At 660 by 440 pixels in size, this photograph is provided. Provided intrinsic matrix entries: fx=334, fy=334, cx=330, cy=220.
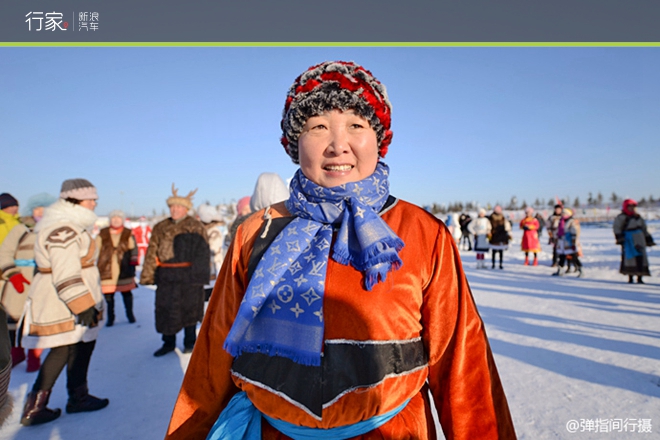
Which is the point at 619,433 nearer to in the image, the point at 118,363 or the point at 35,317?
the point at 35,317

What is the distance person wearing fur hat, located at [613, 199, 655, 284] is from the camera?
700cm

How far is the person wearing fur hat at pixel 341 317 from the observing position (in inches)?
40.6

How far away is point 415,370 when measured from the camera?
108 cm

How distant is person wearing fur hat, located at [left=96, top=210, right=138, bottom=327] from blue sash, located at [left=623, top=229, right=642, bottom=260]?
9690 millimetres

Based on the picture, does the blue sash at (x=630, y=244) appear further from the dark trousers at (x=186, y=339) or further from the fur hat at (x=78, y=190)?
the fur hat at (x=78, y=190)

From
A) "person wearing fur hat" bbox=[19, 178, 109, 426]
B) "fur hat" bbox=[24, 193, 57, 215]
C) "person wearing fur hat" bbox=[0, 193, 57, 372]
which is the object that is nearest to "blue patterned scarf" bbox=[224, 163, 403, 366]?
"person wearing fur hat" bbox=[19, 178, 109, 426]

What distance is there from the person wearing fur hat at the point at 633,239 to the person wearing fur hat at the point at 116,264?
9594 mm

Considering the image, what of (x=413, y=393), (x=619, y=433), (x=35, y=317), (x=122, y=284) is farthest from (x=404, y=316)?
(x=122, y=284)

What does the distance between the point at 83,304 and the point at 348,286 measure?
2.69m

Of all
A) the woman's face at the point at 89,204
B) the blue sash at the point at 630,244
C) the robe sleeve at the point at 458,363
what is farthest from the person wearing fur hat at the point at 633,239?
the woman's face at the point at 89,204

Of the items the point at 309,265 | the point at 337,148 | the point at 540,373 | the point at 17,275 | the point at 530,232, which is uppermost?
the point at 337,148

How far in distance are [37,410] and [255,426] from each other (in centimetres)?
280

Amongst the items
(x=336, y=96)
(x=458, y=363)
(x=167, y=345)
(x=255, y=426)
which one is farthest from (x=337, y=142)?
(x=167, y=345)

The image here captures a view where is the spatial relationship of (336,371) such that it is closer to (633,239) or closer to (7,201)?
(7,201)
